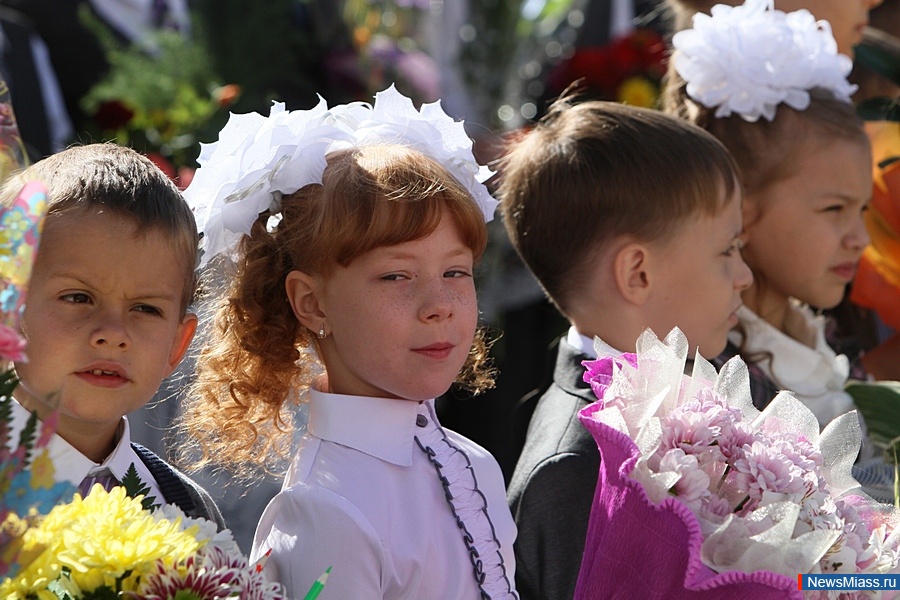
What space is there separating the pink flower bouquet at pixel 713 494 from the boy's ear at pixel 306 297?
555mm

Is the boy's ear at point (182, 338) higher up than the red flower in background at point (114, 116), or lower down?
higher up

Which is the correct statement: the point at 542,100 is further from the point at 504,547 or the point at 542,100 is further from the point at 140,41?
the point at 504,547

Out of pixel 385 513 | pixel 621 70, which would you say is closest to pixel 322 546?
pixel 385 513

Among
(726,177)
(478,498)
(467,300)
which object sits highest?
(467,300)

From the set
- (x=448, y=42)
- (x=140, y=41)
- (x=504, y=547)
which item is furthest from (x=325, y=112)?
(x=448, y=42)

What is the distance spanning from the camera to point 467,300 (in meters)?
1.88

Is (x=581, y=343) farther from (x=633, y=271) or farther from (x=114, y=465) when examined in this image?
(x=114, y=465)

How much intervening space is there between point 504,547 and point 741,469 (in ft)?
2.09

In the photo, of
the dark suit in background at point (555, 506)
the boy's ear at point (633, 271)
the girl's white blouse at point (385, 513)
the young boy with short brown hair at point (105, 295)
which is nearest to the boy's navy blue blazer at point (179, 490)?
the young boy with short brown hair at point (105, 295)

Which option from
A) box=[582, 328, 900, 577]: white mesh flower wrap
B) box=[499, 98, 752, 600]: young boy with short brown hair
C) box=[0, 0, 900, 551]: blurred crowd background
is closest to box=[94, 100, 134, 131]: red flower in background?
box=[0, 0, 900, 551]: blurred crowd background

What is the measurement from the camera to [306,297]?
1935 mm

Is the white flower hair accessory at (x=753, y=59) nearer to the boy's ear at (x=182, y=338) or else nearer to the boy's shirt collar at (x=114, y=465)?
the boy's ear at (x=182, y=338)

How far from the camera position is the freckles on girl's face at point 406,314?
1.83 metres

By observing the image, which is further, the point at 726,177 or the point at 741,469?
the point at 726,177
